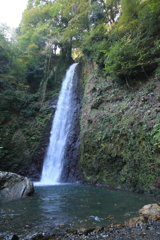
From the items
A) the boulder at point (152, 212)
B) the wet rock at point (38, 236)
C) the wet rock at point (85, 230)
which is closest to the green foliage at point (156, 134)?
the boulder at point (152, 212)

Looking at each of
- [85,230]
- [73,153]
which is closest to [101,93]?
[73,153]

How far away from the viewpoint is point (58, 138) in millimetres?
12594

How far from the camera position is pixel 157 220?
340 cm

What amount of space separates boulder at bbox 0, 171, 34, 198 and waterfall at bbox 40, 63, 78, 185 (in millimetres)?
3803

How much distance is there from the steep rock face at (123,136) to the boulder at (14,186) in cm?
403

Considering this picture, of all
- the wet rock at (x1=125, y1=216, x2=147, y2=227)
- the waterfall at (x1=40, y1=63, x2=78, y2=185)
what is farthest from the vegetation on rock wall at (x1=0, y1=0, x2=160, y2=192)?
the wet rock at (x1=125, y1=216, x2=147, y2=227)

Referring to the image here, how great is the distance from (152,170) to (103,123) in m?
4.12

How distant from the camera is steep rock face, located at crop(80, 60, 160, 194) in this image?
22.1 ft

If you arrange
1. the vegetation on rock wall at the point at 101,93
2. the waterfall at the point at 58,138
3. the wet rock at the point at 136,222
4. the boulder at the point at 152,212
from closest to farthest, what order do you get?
the wet rock at the point at 136,222, the boulder at the point at 152,212, the vegetation on rock wall at the point at 101,93, the waterfall at the point at 58,138

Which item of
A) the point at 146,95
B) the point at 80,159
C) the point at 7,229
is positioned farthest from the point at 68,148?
the point at 7,229

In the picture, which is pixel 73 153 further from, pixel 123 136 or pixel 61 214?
pixel 61 214

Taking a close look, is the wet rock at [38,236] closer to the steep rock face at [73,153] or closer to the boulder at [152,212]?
the boulder at [152,212]

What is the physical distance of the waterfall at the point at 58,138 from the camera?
11.1 meters

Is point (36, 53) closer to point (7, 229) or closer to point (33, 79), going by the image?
point (33, 79)
